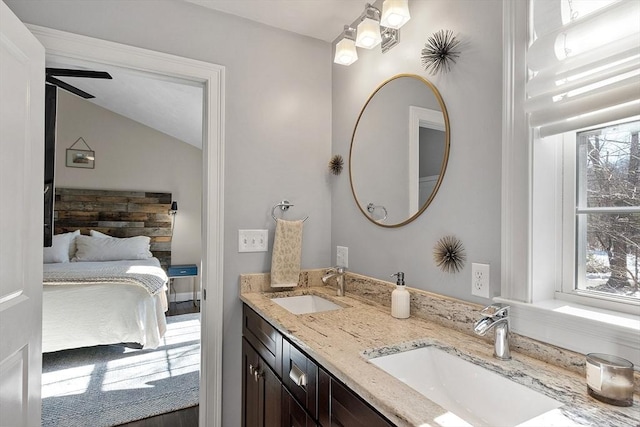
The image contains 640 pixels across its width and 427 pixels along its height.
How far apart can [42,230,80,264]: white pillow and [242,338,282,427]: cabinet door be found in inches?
153

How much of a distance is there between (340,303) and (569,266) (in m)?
0.99

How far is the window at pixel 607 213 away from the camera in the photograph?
0.94 meters

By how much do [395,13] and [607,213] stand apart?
1048 mm

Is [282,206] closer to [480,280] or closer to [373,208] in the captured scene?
[373,208]

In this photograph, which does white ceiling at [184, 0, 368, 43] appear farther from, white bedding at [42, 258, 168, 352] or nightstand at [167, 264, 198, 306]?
nightstand at [167, 264, 198, 306]

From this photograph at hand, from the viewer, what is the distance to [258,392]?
5.33 feet

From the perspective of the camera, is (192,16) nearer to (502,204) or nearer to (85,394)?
(502,204)

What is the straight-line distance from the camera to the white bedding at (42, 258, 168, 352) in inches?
118

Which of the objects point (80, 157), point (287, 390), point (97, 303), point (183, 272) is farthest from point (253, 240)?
point (80, 157)

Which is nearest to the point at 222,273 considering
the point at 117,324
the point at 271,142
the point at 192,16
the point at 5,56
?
the point at 271,142

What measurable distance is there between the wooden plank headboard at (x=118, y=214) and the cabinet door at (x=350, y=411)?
5081 mm

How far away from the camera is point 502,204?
3.74ft

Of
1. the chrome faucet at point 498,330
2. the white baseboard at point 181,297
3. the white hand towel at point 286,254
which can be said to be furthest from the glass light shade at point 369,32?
the white baseboard at point 181,297

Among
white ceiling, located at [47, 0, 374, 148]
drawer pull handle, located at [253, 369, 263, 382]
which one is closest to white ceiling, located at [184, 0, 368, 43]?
white ceiling, located at [47, 0, 374, 148]
